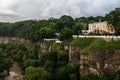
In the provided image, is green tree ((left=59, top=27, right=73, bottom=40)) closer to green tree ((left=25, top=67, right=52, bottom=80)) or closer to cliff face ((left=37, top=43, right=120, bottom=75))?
green tree ((left=25, top=67, right=52, bottom=80))

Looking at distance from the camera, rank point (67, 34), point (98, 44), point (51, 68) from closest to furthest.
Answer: point (98, 44) → point (51, 68) → point (67, 34)

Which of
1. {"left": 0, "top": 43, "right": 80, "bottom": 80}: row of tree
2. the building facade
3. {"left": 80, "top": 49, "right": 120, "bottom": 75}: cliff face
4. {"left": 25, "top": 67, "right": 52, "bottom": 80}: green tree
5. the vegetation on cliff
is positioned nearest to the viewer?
{"left": 80, "top": 49, "right": 120, "bottom": 75}: cliff face

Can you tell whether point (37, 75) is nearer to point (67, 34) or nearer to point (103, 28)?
point (67, 34)

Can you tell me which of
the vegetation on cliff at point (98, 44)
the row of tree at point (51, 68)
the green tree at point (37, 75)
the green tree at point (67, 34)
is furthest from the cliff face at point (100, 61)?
the green tree at point (67, 34)

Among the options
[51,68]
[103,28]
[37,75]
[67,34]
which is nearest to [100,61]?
[37,75]

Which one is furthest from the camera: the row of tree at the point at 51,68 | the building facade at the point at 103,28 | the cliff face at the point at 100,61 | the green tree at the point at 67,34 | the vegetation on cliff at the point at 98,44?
the green tree at the point at 67,34

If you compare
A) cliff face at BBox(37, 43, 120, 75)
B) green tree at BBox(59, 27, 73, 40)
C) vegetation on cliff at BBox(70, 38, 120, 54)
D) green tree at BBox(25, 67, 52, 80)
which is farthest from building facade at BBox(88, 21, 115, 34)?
green tree at BBox(25, 67, 52, 80)

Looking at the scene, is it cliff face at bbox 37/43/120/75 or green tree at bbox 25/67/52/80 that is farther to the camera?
green tree at bbox 25/67/52/80

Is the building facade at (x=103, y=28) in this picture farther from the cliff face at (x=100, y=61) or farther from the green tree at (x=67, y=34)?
the cliff face at (x=100, y=61)

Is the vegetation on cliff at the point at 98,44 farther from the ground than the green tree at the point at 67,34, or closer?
closer
